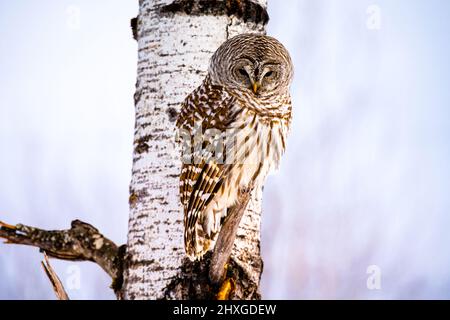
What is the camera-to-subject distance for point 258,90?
148 inches

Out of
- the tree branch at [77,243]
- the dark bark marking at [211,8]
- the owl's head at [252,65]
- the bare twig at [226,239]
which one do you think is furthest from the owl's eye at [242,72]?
the tree branch at [77,243]

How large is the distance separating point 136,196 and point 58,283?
19.2 inches

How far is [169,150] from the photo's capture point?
3795 millimetres

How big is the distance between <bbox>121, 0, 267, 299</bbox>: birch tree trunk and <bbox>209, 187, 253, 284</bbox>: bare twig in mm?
96

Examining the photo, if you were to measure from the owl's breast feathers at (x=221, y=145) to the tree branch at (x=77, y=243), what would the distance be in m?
0.39

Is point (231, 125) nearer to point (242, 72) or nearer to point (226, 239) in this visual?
point (242, 72)

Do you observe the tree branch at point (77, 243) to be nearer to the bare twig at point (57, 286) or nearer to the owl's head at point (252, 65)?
the bare twig at point (57, 286)

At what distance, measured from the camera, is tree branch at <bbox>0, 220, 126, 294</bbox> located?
3.81 metres

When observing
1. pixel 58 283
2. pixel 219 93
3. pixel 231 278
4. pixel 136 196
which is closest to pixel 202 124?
pixel 219 93

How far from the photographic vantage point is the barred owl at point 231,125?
147 inches

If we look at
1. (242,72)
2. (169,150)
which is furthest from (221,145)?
(242,72)

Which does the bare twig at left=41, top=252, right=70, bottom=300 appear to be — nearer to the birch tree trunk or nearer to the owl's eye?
the birch tree trunk
